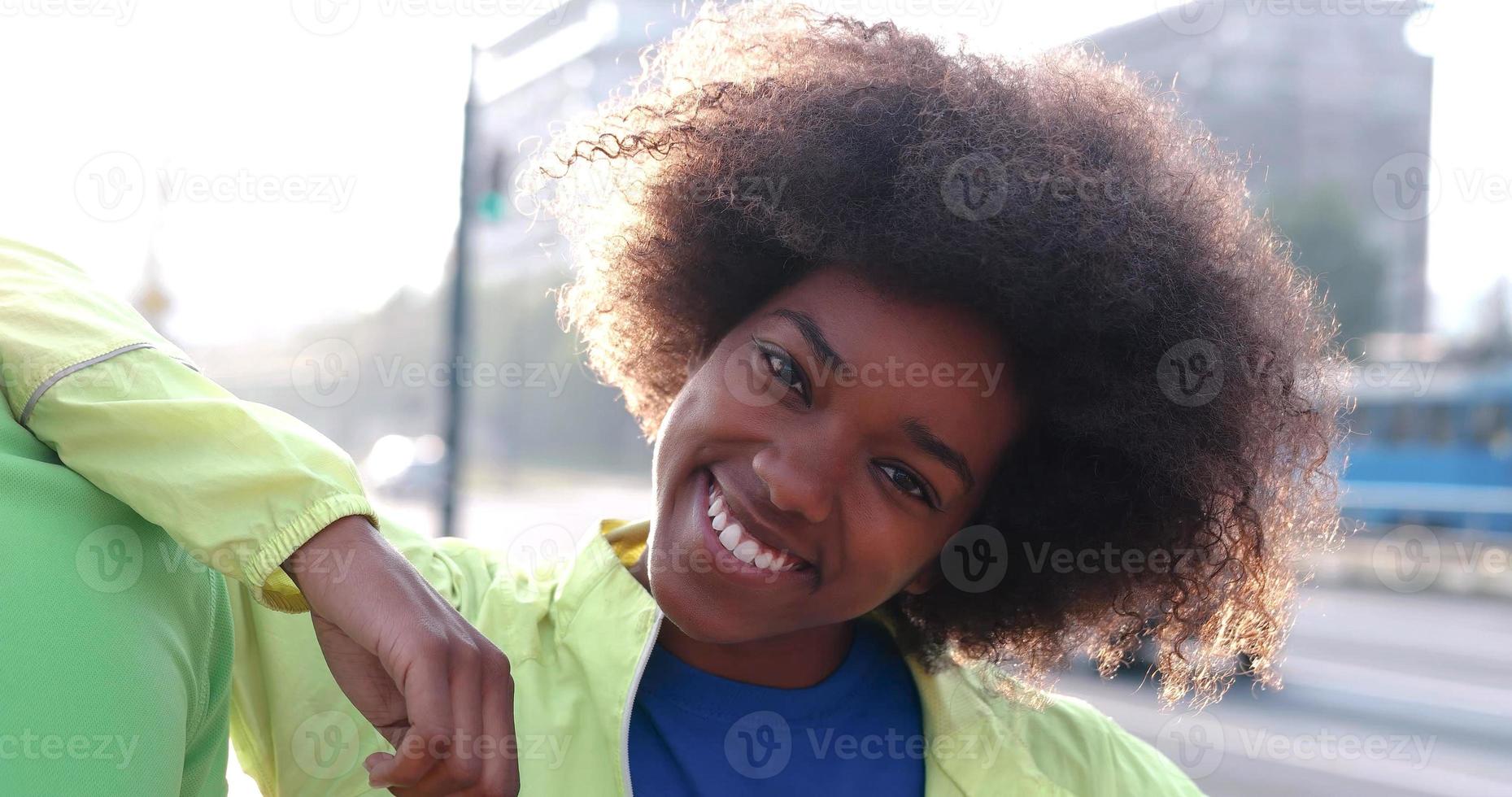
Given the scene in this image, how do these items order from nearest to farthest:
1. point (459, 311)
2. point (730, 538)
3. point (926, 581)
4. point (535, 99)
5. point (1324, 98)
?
point (730, 538) < point (926, 581) < point (459, 311) < point (535, 99) < point (1324, 98)

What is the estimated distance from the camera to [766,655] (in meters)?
2.12

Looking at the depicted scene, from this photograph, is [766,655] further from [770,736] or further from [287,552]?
[287,552]

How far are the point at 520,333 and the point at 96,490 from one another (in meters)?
31.1

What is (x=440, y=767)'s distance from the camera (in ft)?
4.03

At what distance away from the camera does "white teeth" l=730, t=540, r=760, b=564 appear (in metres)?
1.81

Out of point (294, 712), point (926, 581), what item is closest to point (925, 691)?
point (926, 581)

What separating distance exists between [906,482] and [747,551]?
30 cm

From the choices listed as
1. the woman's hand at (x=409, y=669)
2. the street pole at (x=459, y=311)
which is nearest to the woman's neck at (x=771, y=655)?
the woman's hand at (x=409, y=669)

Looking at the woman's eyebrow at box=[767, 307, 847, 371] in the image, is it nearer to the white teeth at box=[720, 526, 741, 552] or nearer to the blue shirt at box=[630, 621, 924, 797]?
the white teeth at box=[720, 526, 741, 552]

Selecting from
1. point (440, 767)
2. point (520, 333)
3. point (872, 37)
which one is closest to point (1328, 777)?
point (872, 37)

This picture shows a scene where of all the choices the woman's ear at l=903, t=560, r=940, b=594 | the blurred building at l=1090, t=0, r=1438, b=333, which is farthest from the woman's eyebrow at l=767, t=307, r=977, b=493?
the blurred building at l=1090, t=0, r=1438, b=333

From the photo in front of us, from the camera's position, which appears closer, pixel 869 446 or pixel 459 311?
pixel 869 446

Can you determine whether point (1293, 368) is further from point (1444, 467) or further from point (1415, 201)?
point (1415, 201)

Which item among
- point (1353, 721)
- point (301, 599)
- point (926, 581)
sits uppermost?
point (301, 599)
